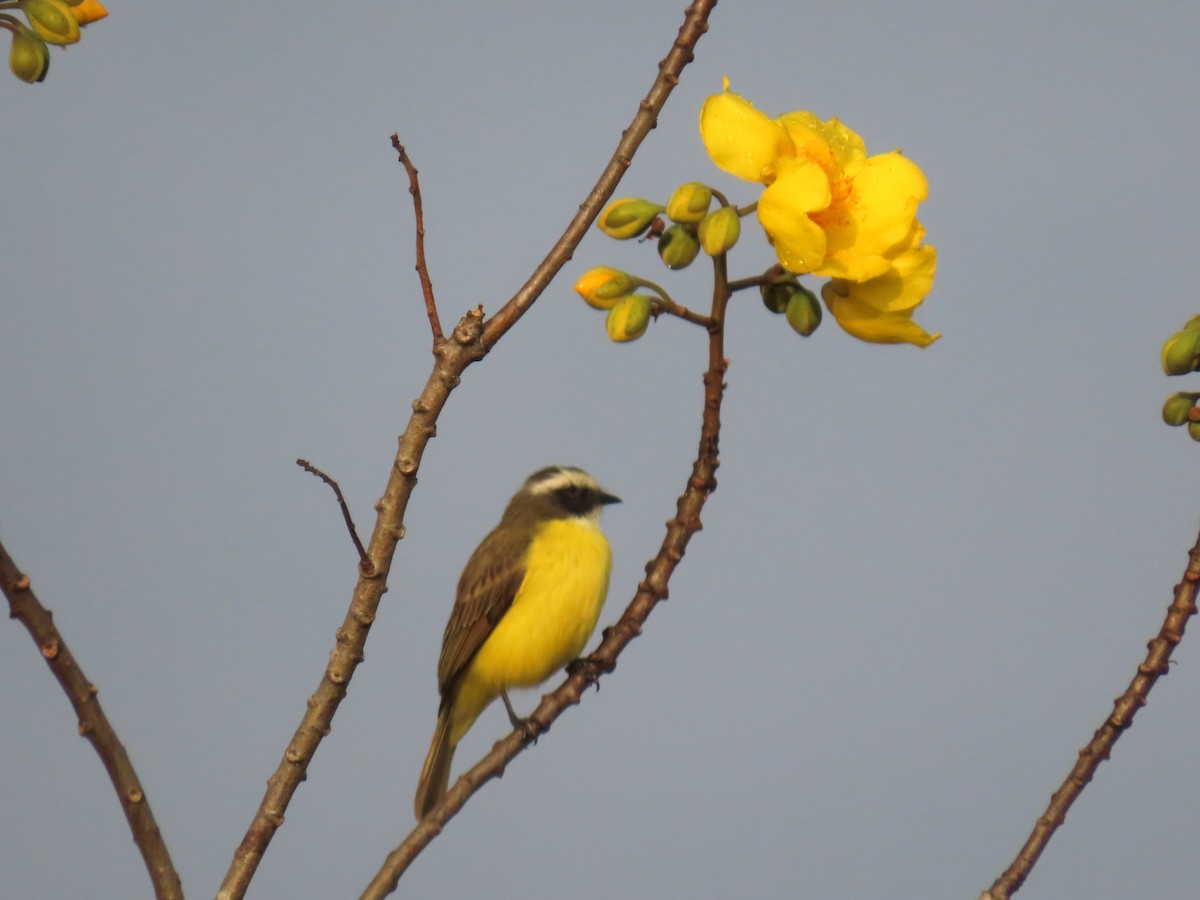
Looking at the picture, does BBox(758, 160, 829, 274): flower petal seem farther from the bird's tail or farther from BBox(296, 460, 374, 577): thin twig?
the bird's tail

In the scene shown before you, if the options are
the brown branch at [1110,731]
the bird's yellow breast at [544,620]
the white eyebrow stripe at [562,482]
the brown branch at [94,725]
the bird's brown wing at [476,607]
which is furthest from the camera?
the white eyebrow stripe at [562,482]

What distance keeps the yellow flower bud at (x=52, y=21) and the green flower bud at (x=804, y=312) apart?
153 cm

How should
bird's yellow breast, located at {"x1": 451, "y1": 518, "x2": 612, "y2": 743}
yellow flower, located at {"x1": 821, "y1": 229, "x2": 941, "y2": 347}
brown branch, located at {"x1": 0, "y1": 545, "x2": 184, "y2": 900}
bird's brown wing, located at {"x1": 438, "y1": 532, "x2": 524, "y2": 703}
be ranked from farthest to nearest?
bird's brown wing, located at {"x1": 438, "y1": 532, "x2": 524, "y2": 703}, bird's yellow breast, located at {"x1": 451, "y1": 518, "x2": 612, "y2": 743}, yellow flower, located at {"x1": 821, "y1": 229, "x2": 941, "y2": 347}, brown branch, located at {"x1": 0, "y1": 545, "x2": 184, "y2": 900}

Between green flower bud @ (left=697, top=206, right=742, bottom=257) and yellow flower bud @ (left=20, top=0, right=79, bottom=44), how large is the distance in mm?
1324

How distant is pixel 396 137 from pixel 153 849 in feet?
4.56

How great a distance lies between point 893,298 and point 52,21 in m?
1.76

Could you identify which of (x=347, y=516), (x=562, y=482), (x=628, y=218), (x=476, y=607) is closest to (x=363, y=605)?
(x=347, y=516)

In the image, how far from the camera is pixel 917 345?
106 inches

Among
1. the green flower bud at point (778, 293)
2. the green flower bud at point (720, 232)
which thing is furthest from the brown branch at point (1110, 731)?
the green flower bud at point (720, 232)

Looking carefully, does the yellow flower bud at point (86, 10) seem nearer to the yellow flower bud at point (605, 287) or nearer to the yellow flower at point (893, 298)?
the yellow flower bud at point (605, 287)

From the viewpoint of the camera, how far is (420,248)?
2.53 metres

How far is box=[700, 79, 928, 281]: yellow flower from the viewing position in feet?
8.33

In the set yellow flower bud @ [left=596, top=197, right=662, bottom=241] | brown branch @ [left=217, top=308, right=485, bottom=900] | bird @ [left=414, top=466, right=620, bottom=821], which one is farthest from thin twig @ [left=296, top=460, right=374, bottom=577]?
bird @ [left=414, top=466, right=620, bottom=821]

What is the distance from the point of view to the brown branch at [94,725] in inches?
87.9
